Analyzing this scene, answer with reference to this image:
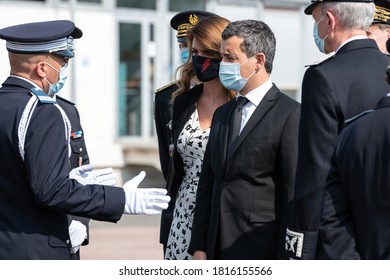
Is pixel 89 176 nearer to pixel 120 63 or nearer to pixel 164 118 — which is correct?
pixel 164 118

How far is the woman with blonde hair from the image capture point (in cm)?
479

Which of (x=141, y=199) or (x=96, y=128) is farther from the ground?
(x=141, y=199)

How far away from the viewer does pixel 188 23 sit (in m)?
5.68

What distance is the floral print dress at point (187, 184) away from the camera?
15.6 feet

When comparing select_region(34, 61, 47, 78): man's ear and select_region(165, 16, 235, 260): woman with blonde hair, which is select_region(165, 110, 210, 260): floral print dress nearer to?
select_region(165, 16, 235, 260): woman with blonde hair

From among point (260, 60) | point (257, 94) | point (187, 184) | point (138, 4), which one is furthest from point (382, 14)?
point (138, 4)

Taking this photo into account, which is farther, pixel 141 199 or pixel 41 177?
pixel 141 199

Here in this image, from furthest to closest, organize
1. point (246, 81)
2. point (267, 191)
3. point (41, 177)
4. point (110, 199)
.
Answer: point (246, 81) → point (267, 191) → point (110, 199) → point (41, 177)

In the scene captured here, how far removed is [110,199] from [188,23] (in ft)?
7.02

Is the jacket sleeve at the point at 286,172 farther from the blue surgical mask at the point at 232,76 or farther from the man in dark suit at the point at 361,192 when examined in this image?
the man in dark suit at the point at 361,192

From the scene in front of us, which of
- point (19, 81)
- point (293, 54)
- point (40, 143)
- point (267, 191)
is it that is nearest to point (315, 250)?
point (267, 191)

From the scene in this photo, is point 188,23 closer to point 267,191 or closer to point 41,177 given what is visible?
point 267,191

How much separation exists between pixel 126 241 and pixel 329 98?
6955 millimetres

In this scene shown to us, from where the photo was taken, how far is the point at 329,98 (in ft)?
10.9
